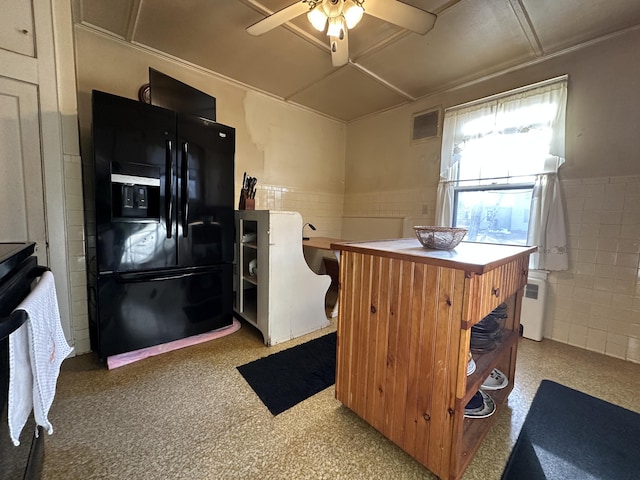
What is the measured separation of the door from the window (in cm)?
266

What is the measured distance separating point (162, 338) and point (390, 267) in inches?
71.5

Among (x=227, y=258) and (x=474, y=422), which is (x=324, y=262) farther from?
(x=474, y=422)

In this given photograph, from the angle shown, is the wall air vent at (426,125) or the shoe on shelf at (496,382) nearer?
the shoe on shelf at (496,382)

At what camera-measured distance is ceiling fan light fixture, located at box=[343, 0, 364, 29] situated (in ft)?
4.89

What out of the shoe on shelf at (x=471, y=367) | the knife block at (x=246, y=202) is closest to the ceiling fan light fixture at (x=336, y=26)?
the knife block at (x=246, y=202)

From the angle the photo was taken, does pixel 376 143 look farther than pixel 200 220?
Yes

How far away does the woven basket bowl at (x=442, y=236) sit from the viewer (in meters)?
1.23

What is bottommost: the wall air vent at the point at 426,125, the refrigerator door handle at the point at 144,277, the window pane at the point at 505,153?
the refrigerator door handle at the point at 144,277

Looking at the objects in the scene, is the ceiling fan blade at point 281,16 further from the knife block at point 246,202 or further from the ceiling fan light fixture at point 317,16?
the knife block at point 246,202

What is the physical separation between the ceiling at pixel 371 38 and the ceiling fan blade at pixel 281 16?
236 millimetres

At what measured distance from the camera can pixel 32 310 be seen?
68 centimetres

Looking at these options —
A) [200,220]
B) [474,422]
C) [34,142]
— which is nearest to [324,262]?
[200,220]

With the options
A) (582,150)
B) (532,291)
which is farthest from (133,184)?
(582,150)

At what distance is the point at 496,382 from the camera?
1.59 metres
